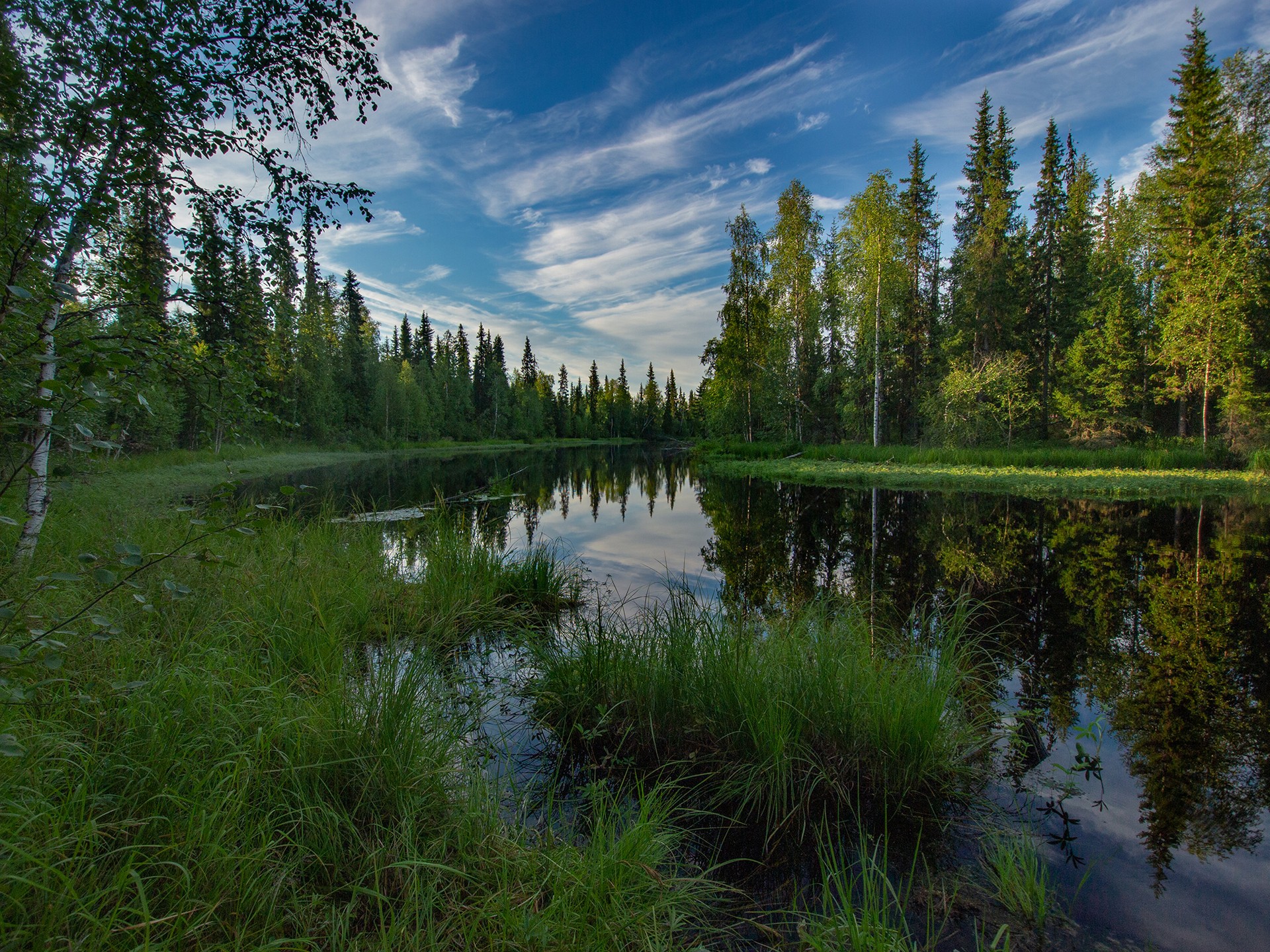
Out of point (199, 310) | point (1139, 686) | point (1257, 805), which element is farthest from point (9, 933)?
point (1139, 686)

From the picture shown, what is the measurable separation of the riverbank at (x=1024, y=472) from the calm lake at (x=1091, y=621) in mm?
2119

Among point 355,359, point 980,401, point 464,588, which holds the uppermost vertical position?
point 355,359

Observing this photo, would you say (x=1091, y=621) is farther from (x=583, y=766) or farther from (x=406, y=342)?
(x=406, y=342)

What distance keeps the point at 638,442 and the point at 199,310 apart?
8758cm

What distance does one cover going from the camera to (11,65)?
235cm

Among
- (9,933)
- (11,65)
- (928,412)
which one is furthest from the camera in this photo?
(928,412)

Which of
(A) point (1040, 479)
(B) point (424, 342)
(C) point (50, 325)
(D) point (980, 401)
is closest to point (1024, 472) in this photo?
(A) point (1040, 479)

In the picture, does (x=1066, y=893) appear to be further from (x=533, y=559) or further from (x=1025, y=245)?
(x=1025, y=245)

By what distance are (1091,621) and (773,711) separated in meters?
5.12

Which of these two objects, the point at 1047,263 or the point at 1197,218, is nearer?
the point at 1197,218

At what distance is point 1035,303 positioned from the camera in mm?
27719

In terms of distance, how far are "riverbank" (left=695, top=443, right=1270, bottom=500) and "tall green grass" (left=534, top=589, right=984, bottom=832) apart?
15.2 metres

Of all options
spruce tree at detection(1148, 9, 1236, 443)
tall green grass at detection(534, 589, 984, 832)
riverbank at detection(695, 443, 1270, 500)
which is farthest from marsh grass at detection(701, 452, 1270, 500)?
tall green grass at detection(534, 589, 984, 832)

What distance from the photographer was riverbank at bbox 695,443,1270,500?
1585 centimetres
